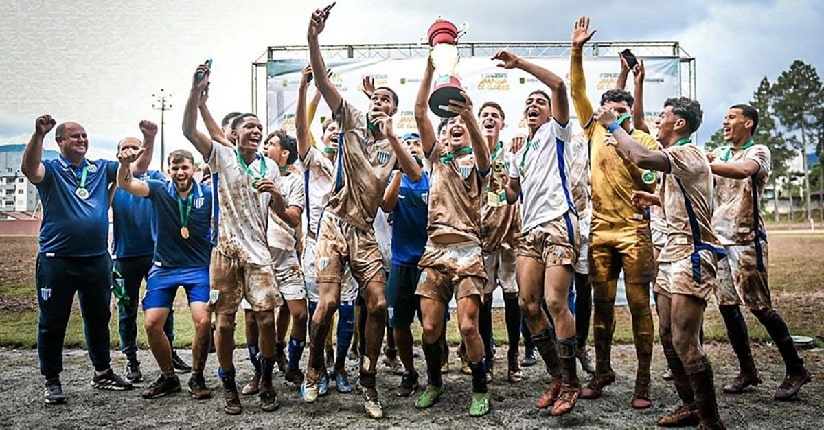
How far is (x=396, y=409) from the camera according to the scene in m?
4.30

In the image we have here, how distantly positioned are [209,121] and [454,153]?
5.77ft

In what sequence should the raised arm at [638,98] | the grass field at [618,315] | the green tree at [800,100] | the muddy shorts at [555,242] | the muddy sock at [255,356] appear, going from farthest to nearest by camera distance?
1. the green tree at [800,100]
2. the grass field at [618,315]
3. the muddy sock at [255,356]
4. the raised arm at [638,98]
5. the muddy shorts at [555,242]

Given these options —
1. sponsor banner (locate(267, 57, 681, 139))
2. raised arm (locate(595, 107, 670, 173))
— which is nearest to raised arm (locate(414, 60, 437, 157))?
raised arm (locate(595, 107, 670, 173))

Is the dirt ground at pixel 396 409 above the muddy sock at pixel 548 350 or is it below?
below

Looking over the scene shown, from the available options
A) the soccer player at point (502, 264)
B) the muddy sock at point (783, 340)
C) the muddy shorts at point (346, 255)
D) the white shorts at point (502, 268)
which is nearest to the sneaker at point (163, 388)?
the muddy shorts at point (346, 255)

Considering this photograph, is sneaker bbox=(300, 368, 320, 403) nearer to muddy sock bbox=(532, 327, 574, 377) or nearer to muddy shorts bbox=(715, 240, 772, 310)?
muddy sock bbox=(532, 327, 574, 377)

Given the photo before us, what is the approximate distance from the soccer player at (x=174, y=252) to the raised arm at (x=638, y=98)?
11.1ft

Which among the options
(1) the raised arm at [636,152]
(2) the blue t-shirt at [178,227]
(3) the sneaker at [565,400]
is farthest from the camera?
(2) the blue t-shirt at [178,227]

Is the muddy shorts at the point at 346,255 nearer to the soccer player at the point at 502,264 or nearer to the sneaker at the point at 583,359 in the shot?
the soccer player at the point at 502,264

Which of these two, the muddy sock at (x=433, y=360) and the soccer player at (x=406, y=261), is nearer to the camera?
the muddy sock at (x=433, y=360)

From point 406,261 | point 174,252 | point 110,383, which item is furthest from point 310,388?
point 110,383

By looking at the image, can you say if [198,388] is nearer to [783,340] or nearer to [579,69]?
[579,69]

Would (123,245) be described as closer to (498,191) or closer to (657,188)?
(498,191)

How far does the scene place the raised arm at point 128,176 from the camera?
475 cm
